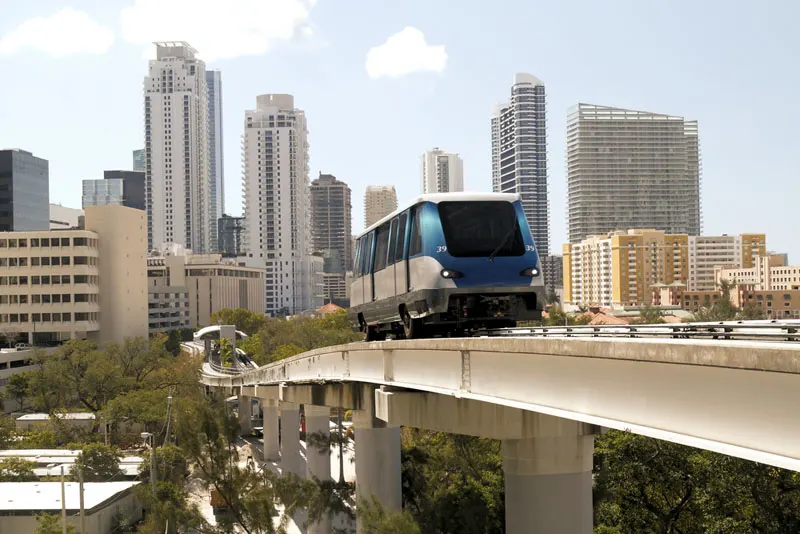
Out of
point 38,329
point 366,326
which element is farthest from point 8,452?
point 38,329

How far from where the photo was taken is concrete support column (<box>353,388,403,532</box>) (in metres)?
31.6

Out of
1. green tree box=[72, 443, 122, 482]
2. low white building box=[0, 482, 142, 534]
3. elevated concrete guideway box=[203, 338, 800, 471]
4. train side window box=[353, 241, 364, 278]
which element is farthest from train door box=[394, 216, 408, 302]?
green tree box=[72, 443, 122, 482]

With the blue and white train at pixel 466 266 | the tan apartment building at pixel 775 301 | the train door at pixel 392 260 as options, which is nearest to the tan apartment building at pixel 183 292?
the tan apartment building at pixel 775 301

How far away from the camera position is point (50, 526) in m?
34.0

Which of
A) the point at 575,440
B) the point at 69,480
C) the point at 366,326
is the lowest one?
the point at 69,480

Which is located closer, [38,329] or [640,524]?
[640,524]

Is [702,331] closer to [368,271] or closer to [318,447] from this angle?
[368,271]

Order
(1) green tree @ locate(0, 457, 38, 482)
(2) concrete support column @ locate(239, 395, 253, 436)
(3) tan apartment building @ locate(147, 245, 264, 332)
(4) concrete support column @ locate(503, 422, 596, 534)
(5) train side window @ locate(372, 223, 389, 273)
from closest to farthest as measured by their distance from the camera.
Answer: (4) concrete support column @ locate(503, 422, 596, 534), (5) train side window @ locate(372, 223, 389, 273), (1) green tree @ locate(0, 457, 38, 482), (2) concrete support column @ locate(239, 395, 253, 436), (3) tan apartment building @ locate(147, 245, 264, 332)

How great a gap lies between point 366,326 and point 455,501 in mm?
7979

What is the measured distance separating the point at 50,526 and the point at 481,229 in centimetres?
2256

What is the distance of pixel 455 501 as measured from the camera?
32906 millimetres

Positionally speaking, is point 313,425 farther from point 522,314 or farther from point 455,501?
point 522,314

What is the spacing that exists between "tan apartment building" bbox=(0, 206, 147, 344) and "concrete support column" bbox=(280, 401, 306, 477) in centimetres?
5764

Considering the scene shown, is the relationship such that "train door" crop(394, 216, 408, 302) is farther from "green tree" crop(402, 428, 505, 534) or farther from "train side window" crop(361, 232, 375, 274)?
"green tree" crop(402, 428, 505, 534)
